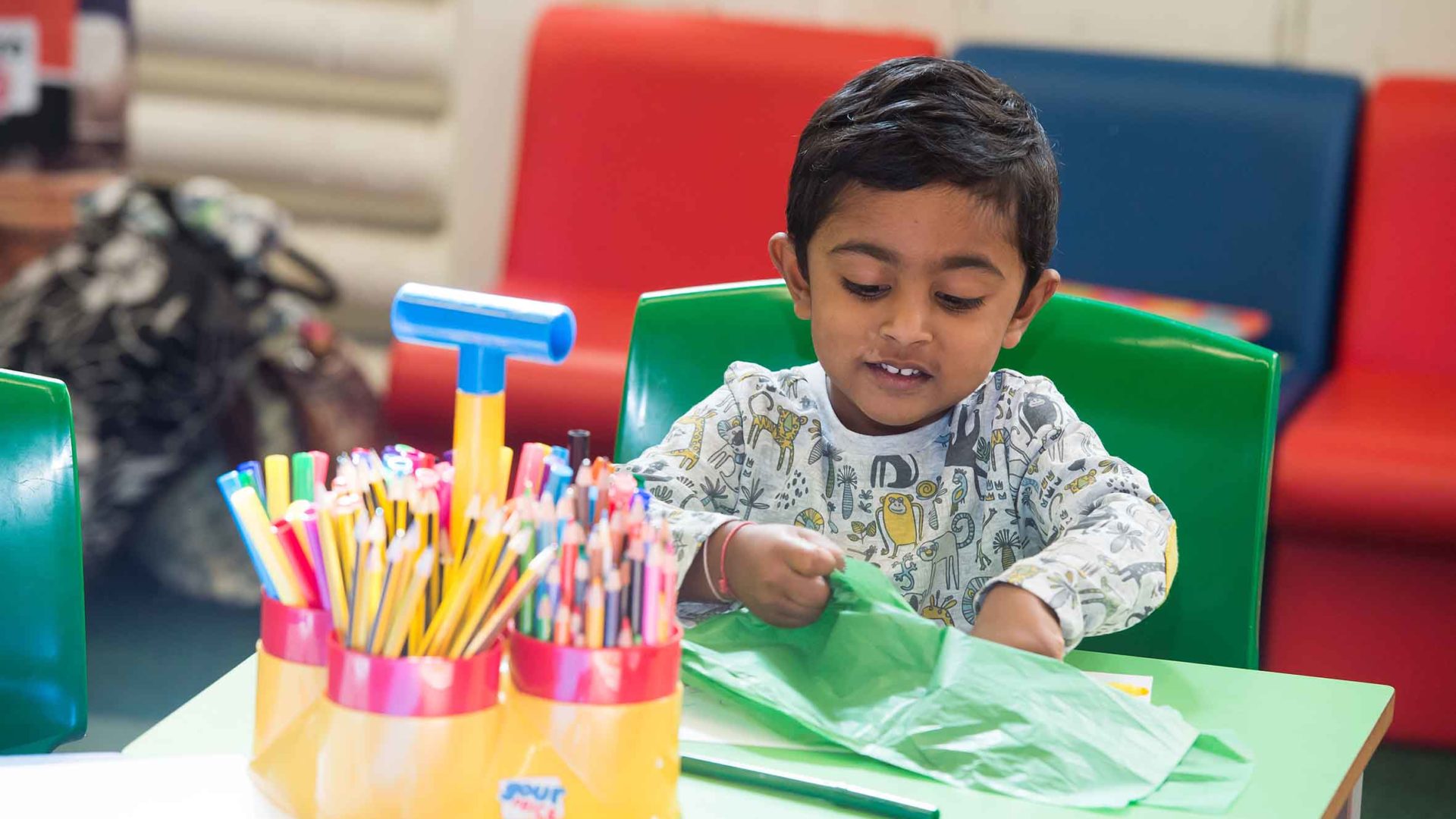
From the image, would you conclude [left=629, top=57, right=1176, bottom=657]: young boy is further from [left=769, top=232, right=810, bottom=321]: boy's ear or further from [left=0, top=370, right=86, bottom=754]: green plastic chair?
[left=0, top=370, right=86, bottom=754]: green plastic chair

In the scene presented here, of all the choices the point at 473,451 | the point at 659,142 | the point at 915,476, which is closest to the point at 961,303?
the point at 915,476

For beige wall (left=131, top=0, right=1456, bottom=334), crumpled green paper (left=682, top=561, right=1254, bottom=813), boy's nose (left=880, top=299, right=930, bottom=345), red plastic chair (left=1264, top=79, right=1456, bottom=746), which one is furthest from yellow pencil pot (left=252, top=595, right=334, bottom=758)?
beige wall (left=131, top=0, right=1456, bottom=334)

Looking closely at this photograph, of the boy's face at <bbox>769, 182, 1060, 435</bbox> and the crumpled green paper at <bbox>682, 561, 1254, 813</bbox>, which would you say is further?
the boy's face at <bbox>769, 182, 1060, 435</bbox>

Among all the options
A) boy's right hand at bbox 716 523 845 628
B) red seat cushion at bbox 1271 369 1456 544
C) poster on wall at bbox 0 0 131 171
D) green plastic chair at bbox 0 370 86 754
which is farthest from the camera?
poster on wall at bbox 0 0 131 171

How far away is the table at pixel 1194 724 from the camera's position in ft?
2.64

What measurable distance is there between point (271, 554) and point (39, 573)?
400mm

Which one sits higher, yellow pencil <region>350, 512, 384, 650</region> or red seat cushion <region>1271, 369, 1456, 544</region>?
yellow pencil <region>350, 512, 384, 650</region>

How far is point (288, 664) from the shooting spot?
Result: 737 millimetres

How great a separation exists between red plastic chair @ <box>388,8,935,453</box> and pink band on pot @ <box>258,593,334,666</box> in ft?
6.75

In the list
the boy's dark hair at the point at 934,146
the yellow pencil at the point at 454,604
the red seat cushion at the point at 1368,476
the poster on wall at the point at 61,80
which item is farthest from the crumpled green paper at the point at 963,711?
the poster on wall at the point at 61,80

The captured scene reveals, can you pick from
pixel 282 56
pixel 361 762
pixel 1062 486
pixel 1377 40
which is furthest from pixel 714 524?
pixel 282 56

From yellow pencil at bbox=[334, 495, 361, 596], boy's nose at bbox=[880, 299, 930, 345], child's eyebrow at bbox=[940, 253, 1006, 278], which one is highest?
child's eyebrow at bbox=[940, 253, 1006, 278]

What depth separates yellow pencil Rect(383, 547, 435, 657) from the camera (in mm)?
670

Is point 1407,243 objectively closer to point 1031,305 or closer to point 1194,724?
point 1031,305
